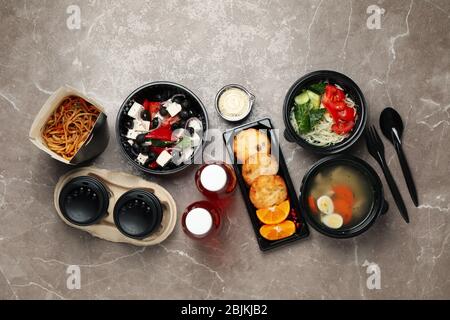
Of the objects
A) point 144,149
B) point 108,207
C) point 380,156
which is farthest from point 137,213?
point 380,156

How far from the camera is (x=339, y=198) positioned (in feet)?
8.34

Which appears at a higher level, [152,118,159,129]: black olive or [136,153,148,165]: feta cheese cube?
[152,118,159,129]: black olive

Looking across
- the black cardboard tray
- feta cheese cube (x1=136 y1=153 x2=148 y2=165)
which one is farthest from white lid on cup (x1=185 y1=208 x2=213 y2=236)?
feta cheese cube (x1=136 y1=153 x2=148 y2=165)

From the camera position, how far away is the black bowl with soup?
2496 millimetres

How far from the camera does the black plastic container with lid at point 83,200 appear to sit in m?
A: 2.54

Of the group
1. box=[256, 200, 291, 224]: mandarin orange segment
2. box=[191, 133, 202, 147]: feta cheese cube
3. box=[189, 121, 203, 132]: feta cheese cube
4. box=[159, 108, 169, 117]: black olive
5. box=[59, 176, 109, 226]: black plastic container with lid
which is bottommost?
box=[256, 200, 291, 224]: mandarin orange segment

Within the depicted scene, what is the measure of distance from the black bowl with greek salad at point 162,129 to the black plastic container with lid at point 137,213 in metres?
0.15

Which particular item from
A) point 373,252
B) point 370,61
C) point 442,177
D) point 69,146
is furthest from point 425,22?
point 69,146

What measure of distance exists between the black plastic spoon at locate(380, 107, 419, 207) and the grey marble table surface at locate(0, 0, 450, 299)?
59 mm

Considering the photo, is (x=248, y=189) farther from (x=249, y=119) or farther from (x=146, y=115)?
(x=146, y=115)

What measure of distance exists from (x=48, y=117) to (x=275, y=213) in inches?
47.7

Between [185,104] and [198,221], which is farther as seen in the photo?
[185,104]

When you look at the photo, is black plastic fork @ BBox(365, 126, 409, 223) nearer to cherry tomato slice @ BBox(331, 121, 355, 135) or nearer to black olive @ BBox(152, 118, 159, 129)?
cherry tomato slice @ BBox(331, 121, 355, 135)

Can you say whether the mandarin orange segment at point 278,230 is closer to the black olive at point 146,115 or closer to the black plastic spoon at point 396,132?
the black plastic spoon at point 396,132
